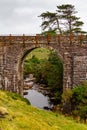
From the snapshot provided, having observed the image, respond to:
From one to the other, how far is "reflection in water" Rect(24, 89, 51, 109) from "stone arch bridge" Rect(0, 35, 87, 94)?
12.8ft

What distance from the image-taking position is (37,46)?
37.6m

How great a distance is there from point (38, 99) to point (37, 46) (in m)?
11.8

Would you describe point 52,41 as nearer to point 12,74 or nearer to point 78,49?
point 78,49

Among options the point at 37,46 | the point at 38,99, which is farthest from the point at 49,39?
the point at 38,99

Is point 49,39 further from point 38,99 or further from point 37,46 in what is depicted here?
point 38,99

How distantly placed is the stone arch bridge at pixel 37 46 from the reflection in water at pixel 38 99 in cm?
390

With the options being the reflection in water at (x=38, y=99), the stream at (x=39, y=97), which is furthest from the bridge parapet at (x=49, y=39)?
the reflection in water at (x=38, y=99)

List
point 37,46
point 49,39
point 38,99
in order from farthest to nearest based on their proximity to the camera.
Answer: point 38,99 < point 37,46 < point 49,39

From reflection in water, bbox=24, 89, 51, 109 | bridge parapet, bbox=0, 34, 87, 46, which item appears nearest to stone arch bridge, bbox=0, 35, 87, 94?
bridge parapet, bbox=0, 34, 87, 46

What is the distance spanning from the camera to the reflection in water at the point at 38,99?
4338cm

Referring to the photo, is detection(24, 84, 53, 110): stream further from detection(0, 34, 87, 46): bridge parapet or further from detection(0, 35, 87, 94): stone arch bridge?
detection(0, 34, 87, 46): bridge parapet

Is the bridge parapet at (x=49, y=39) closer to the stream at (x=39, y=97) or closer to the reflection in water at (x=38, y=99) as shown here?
the stream at (x=39, y=97)

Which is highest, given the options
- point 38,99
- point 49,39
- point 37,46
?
point 49,39

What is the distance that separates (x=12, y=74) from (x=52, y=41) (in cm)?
629
